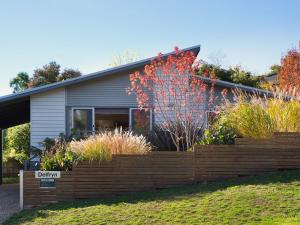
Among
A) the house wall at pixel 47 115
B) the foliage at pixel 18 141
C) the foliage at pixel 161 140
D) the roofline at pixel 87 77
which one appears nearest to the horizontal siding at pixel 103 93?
the house wall at pixel 47 115

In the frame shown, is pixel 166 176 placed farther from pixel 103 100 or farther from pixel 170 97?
pixel 103 100

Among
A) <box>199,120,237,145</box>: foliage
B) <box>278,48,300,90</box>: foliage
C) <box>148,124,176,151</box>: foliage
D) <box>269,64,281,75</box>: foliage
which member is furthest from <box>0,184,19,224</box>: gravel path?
<box>269,64,281,75</box>: foliage

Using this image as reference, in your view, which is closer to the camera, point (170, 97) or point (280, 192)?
point (280, 192)

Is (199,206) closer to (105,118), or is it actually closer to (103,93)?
(105,118)

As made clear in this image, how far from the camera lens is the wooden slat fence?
10961mm

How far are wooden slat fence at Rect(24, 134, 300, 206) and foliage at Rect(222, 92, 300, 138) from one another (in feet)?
1.47

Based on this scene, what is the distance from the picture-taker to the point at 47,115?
16922mm

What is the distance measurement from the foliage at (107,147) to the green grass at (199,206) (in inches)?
46.4

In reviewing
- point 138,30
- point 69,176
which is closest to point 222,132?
point 69,176

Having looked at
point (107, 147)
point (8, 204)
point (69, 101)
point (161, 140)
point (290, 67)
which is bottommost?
point (8, 204)

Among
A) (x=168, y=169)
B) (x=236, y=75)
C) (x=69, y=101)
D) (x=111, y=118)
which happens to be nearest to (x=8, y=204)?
(x=168, y=169)

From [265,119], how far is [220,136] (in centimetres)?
112

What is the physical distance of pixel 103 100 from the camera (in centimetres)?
1712

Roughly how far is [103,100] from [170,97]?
3308 millimetres
